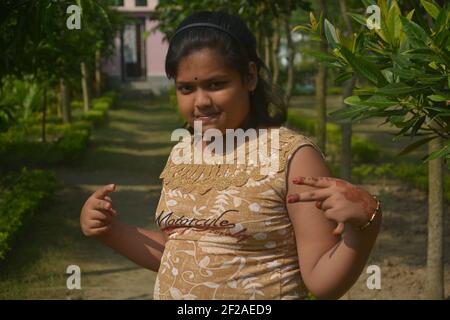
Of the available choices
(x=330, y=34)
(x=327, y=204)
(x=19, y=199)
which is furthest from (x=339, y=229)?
(x=19, y=199)

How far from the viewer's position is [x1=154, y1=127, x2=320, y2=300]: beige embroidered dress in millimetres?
2113

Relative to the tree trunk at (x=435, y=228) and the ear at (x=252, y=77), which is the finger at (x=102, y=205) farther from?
the tree trunk at (x=435, y=228)

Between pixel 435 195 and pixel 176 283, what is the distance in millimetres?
3917

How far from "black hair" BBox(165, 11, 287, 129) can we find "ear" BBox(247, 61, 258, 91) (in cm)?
1

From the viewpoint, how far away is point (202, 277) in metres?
2.14

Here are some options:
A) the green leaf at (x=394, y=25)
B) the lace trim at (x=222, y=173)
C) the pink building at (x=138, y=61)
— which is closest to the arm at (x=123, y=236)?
the lace trim at (x=222, y=173)

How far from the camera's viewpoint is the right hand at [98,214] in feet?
7.52

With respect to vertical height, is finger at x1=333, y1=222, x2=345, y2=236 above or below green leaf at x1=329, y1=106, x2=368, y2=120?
below

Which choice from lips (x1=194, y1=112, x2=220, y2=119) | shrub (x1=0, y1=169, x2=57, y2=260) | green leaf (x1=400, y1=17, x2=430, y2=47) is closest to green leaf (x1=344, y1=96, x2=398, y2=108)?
green leaf (x1=400, y1=17, x2=430, y2=47)

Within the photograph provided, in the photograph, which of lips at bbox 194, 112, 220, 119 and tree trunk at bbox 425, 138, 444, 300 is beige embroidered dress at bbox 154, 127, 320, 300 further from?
tree trunk at bbox 425, 138, 444, 300

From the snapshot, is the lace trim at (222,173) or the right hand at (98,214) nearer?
the lace trim at (222,173)

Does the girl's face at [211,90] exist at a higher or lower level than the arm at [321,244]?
higher

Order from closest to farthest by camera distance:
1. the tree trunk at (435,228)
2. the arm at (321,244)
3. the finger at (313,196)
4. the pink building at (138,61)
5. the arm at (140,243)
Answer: the finger at (313,196)
the arm at (321,244)
the arm at (140,243)
the tree trunk at (435,228)
the pink building at (138,61)

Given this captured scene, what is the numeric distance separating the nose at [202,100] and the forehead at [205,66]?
0.12ft
